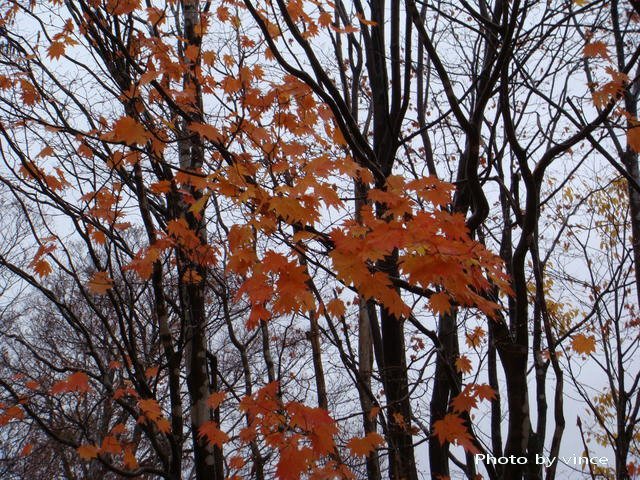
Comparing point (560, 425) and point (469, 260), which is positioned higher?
point (469, 260)

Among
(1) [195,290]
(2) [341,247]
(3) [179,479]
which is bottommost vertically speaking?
(3) [179,479]

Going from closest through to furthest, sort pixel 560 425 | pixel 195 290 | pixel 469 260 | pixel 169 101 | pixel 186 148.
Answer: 1. pixel 469 260
2. pixel 169 101
3. pixel 560 425
4. pixel 195 290
5. pixel 186 148

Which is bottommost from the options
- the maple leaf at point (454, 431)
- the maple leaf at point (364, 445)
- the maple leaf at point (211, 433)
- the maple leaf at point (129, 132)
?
the maple leaf at point (454, 431)

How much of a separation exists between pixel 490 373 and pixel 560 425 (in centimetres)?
128

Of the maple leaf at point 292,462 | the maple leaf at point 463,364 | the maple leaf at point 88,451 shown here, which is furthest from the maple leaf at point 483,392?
the maple leaf at point 88,451

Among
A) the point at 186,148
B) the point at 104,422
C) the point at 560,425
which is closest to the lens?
the point at 560,425

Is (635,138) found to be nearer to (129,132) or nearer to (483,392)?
(483,392)

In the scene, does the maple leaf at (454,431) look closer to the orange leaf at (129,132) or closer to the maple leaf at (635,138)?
the maple leaf at (635,138)

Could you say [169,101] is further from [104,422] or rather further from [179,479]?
[104,422]

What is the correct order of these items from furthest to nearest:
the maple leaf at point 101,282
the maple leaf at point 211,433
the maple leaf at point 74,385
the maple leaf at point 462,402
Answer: the maple leaf at point 74,385 < the maple leaf at point 211,433 < the maple leaf at point 101,282 < the maple leaf at point 462,402

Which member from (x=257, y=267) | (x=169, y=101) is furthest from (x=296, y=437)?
(x=169, y=101)

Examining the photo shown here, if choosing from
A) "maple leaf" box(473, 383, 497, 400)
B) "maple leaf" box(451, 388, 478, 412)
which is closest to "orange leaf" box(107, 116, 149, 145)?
"maple leaf" box(451, 388, 478, 412)

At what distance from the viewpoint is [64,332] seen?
12.6 m

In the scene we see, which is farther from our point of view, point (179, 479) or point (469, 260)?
point (179, 479)
